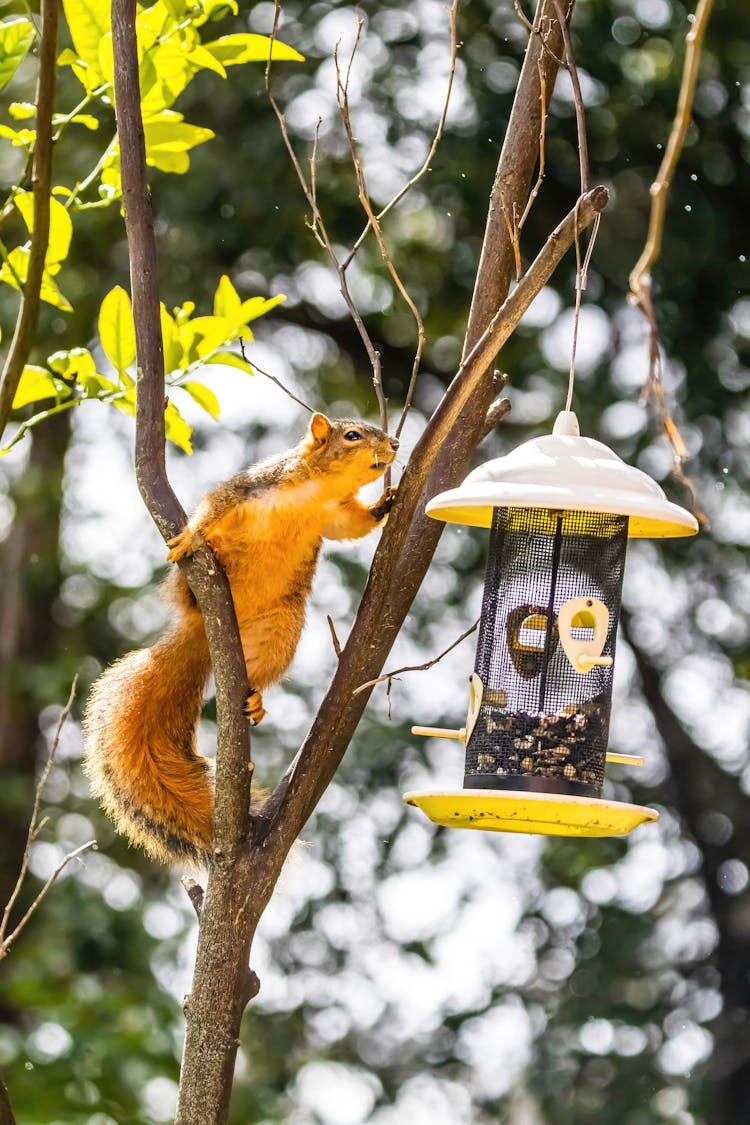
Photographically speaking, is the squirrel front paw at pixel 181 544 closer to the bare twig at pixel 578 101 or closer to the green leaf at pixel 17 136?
the green leaf at pixel 17 136

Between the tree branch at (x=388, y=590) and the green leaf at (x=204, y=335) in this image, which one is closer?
the tree branch at (x=388, y=590)

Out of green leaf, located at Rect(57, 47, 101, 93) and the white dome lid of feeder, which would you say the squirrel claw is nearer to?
the white dome lid of feeder

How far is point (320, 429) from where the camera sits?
8.00 feet

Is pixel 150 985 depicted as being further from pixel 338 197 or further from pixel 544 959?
pixel 338 197

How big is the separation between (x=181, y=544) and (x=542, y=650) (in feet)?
1.78

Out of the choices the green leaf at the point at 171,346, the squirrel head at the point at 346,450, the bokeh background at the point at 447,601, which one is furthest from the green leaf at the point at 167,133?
the bokeh background at the point at 447,601

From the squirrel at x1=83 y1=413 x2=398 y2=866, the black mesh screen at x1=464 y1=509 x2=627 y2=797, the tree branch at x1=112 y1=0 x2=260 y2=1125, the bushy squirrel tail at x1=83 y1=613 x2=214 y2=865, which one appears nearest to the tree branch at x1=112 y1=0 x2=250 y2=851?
the tree branch at x1=112 y1=0 x2=260 y2=1125

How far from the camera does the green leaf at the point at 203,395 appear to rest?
68.4 inches

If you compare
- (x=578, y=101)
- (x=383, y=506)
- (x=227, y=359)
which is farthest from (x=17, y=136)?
(x=383, y=506)

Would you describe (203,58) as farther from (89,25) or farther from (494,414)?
(494,414)

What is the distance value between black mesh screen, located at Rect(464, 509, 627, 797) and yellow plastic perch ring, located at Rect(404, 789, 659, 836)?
130 mm

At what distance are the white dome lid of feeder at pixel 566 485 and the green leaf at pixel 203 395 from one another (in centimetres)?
27

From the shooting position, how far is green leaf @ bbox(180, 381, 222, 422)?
1738 millimetres

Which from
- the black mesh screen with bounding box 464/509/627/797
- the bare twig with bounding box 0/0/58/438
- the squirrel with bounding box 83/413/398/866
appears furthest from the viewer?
the squirrel with bounding box 83/413/398/866
